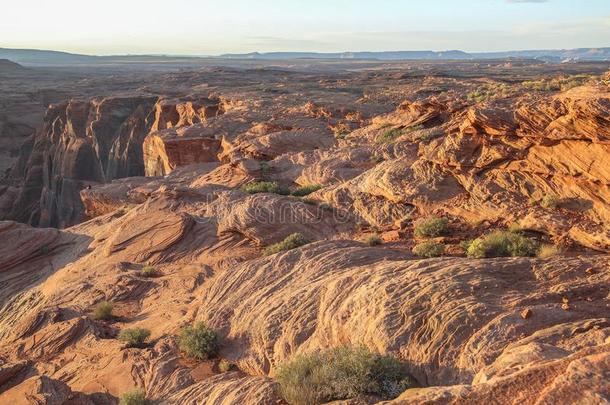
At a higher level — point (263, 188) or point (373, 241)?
point (373, 241)

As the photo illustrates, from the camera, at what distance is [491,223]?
1255 centimetres

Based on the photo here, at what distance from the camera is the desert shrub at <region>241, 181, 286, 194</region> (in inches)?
758

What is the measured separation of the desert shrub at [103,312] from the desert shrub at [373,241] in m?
6.27

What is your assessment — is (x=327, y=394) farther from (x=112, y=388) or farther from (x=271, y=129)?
(x=271, y=129)

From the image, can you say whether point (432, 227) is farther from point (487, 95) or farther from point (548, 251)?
point (487, 95)

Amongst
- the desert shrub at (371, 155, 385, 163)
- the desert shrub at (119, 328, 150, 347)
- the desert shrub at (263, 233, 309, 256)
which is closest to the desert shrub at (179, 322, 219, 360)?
the desert shrub at (119, 328, 150, 347)

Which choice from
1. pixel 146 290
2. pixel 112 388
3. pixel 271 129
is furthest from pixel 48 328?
pixel 271 129

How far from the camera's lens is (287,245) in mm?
13977

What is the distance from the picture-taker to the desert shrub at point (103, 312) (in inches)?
504

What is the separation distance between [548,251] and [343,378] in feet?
17.1

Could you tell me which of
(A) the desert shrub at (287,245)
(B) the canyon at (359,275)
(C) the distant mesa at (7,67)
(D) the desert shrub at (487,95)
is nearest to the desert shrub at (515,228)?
(B) the canyon at (359,275)

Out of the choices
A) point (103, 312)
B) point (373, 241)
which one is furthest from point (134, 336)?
point (373, 241)

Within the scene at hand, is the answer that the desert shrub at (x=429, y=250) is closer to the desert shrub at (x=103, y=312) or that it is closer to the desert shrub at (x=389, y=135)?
the desert shrub at (x=103, y=312)

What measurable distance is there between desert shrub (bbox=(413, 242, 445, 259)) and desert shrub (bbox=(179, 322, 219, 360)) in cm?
453
